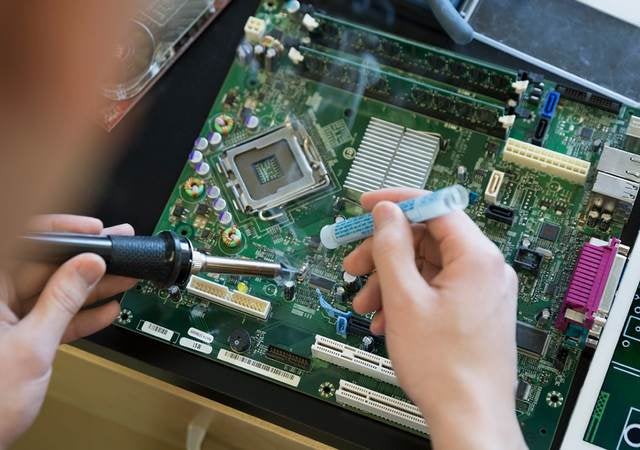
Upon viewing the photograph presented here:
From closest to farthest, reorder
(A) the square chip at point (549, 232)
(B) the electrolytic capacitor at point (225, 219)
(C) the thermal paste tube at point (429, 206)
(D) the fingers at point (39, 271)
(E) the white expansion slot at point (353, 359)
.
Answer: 1. (C) the thermal paste tube at point (429, 206)
2. (D) the fingers at point (39, 271)
3. (E) the white expansion slot at point (353, 359)
4. (A) the square chip at point (549, 232)
5. (B) the electrolytic capacitor at point (225, 219)

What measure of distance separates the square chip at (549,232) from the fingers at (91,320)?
3.64ft

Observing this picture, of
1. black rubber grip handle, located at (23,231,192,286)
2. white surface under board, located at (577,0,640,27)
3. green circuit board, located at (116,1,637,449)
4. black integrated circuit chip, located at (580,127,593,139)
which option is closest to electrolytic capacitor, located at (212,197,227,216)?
green circuit board, located at (116,1,637,449)

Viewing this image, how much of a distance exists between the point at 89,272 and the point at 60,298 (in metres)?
0.08

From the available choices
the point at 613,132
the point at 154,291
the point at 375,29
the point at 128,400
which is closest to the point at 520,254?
the point at 613,132

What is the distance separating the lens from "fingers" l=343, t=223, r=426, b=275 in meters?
1.81

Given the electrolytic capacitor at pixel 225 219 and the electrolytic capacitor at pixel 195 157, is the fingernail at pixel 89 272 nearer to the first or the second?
the electrolytic capacitor at pixel 225 219

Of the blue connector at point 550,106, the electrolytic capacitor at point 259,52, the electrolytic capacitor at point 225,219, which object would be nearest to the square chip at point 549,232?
the blue connector at point 550,106

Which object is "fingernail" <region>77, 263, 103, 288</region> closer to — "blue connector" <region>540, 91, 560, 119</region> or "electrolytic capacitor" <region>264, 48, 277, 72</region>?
"electrolytic capacitor" <region>264, 48, 277, 72</region>

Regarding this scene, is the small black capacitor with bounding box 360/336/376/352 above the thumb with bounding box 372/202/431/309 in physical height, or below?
below

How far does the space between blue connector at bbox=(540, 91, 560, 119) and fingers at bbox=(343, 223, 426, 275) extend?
0.66m

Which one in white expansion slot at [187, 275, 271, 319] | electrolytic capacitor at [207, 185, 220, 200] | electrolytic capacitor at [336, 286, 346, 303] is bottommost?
white expansion slot at [187, 275, 271, 319]

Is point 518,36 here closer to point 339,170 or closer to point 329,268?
point 339,170

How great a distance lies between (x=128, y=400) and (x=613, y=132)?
1.58 m

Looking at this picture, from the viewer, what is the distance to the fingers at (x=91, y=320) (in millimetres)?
1970
